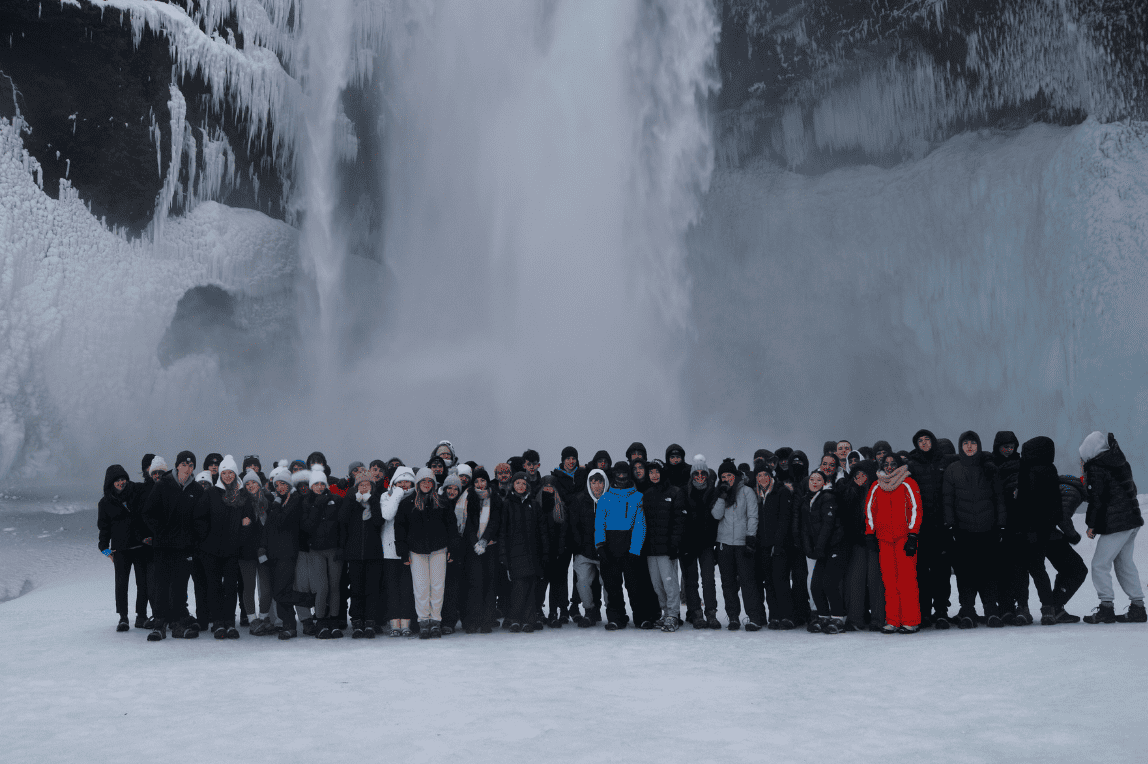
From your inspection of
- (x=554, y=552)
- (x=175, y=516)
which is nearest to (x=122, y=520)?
(x=175, y=516)

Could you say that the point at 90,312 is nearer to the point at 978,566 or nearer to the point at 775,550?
the point at 775,550

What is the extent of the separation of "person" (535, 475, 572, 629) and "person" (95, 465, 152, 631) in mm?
3491

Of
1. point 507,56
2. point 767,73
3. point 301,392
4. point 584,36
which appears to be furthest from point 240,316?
point 767,73

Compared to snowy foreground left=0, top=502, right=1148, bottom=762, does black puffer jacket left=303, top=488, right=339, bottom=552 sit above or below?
above

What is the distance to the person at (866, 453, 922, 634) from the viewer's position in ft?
23.8

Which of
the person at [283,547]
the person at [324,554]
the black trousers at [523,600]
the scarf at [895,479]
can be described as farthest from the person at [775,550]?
the person at [283,547]

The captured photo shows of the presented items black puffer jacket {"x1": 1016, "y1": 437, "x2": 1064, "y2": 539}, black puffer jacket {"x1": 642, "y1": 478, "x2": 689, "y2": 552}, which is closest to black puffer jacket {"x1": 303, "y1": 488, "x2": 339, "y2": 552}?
black puffer jacket {"x1": 642, "y1": 478, "x2": 689, "y2": 552}

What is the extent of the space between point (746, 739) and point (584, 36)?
24.2 meters

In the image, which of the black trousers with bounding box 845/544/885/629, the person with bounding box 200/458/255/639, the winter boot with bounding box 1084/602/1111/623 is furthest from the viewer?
the person with bounding box 200/458/255/639

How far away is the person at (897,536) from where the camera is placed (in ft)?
23.8

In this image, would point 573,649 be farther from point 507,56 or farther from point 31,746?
point 507,56

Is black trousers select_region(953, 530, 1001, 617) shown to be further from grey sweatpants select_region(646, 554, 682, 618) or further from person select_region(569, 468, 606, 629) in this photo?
person select_region(569, 468, 606, 629)

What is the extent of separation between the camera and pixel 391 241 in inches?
1177

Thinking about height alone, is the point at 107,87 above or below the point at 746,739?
above
